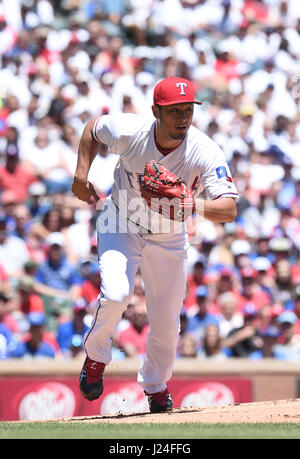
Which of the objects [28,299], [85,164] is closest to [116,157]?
[28,299]

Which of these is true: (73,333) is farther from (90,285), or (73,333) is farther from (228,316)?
(228,316)

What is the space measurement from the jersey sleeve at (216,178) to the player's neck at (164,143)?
0.25 metres

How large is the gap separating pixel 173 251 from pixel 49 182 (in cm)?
562

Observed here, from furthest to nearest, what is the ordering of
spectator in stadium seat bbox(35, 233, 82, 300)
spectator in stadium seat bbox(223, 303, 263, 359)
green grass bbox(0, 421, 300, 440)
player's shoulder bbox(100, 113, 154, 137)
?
spectator in stadium seat bbox(35, 233, 82, 300), spectator in stadium seat bbox(223, 303, 263, 359), player's shoulder bbox(100, 113, 154, 137), green grass bbox(0, 421, 300, 440)

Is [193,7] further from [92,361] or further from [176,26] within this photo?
→ [92,361]

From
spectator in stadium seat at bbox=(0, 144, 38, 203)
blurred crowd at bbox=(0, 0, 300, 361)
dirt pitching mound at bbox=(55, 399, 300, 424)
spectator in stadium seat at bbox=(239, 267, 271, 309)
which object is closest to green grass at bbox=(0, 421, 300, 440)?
dirt pitching mound at bbox=(55, 399, 300, 424)

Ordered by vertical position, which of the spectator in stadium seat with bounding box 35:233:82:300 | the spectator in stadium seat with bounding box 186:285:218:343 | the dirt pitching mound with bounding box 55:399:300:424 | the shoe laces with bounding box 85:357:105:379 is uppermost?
the spectator in stadium seat with bounding box 35:233:82:300

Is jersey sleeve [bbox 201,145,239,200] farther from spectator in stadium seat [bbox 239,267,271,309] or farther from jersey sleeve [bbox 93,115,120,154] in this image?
spectator in stadium seat [bbox 239,267,271,309]

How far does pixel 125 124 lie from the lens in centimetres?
627

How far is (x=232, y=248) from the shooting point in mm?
11484

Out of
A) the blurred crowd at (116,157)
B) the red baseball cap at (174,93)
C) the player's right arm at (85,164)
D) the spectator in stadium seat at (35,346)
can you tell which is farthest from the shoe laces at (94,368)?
the spectator in stadium seat at (35,346)

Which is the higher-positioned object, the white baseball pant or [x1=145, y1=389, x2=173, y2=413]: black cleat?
the white baseball pant

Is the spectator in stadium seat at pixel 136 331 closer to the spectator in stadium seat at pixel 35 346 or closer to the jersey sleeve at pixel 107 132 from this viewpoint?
the spectator in stadium seat at pixel 35 346

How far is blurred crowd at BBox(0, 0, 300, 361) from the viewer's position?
9742mm
